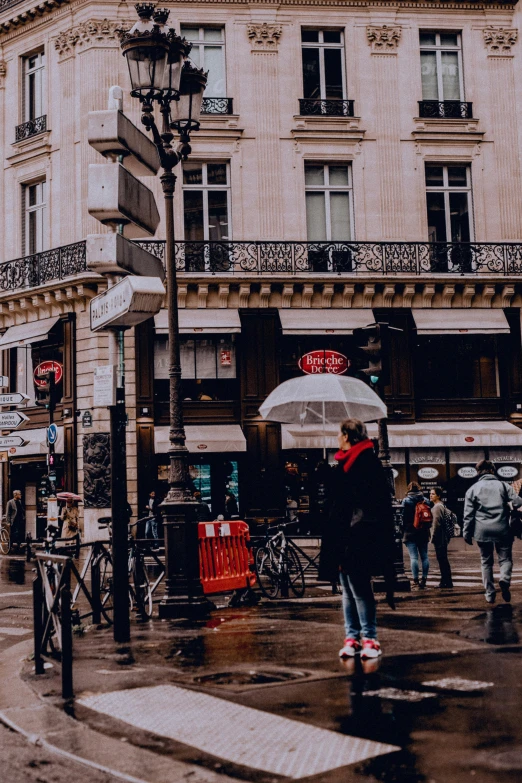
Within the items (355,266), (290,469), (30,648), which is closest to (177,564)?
(30,648)

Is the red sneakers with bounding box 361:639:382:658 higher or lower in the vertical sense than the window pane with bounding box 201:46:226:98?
lower

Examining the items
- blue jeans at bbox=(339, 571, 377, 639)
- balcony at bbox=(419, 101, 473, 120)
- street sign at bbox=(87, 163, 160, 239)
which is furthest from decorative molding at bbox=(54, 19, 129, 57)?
blue jeans at bbox=(339, 571, 377, 639)

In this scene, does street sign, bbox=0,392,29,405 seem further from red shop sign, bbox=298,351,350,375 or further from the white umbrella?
red shop sign, bbox=298,351,350,375

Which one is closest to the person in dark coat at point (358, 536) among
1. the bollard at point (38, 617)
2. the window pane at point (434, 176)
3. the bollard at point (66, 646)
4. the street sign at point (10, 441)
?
the bollard at point (66, 646)

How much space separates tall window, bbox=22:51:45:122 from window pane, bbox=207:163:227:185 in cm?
581

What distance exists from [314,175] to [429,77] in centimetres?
468

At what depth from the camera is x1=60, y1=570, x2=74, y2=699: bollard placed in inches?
261

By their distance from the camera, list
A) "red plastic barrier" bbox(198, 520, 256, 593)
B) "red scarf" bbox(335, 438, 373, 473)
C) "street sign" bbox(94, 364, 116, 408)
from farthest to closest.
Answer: "red plastic barrier" bbox(198, 520, 256, 593), "street sign" bbox(94, 364, 116, 408), "red scarf" bbox(335, 438, 373, 473)

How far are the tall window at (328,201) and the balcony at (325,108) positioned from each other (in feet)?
4.80

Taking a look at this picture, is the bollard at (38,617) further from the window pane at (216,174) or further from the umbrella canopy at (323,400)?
the window pane at (216,174)

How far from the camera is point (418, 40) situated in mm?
29172

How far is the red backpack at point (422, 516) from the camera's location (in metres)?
15.5

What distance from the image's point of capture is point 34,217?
29828 millimetres

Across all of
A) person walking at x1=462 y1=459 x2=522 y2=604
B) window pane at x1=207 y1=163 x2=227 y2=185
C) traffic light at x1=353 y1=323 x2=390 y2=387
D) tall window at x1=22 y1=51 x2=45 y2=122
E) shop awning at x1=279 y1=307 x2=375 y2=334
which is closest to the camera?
person walking at x1=462 y1=459 x2=522 y2=604
